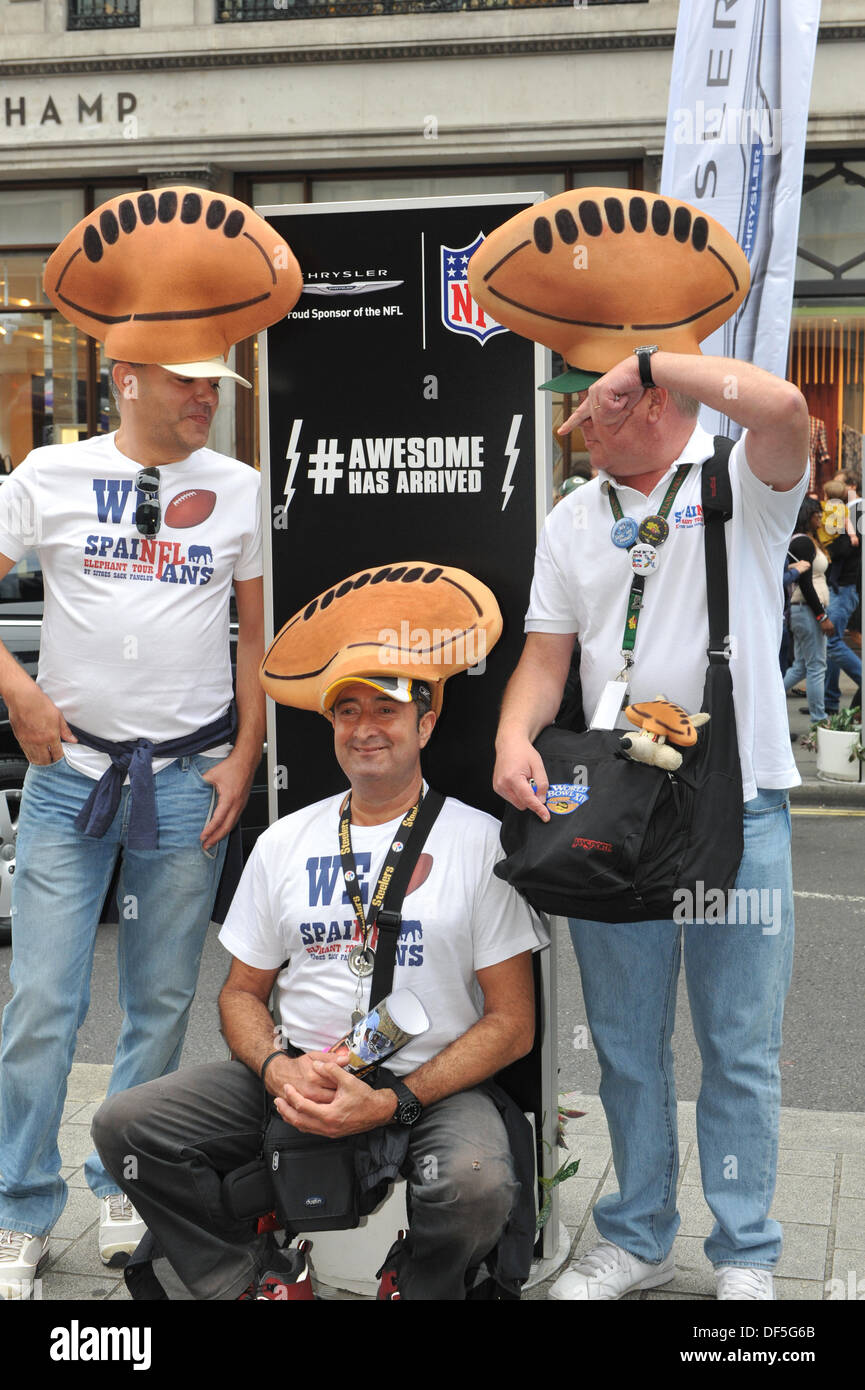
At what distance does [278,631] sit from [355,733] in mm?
533

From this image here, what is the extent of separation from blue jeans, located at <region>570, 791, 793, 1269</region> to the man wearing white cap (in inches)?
38.2

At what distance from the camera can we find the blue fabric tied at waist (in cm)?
326

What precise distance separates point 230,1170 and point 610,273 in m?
1.98

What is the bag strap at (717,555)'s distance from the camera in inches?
113

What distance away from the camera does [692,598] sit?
2916mm

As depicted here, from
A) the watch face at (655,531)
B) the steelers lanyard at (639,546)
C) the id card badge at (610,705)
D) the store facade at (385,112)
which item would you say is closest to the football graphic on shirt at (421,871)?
the id card badge at (610,705)

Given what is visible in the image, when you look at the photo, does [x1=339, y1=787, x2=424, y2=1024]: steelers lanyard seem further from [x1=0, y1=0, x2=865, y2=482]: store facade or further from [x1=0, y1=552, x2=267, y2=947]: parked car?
[x1=0, y1=0, x2=865, y2=482]: store facade

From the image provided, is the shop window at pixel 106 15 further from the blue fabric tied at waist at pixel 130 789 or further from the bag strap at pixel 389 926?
the bag strap at pixel 389 926

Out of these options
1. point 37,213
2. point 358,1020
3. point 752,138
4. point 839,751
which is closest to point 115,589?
point 358,1020

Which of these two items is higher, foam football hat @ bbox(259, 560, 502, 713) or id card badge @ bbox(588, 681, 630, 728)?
foam football hat @ bbox(259, 560, 502, 713)

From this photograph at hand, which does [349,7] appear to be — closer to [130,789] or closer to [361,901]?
[130,789]

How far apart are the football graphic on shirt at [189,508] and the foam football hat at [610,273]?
825 mm

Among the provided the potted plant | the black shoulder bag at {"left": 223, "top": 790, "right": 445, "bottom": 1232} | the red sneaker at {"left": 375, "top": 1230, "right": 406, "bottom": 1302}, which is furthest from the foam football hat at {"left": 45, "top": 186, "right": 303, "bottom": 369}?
the potted plant
